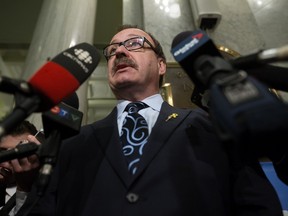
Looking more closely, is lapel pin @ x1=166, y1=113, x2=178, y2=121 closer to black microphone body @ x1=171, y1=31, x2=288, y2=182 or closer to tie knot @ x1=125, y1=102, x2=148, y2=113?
tie knot @ x1=125, y1=102, x2=148, y2=113

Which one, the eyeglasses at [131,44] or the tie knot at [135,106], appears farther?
the eyeglasses at [131,44]

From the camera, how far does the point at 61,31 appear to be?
90.9 inches

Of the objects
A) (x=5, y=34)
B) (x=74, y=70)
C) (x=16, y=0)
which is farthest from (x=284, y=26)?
(x=5, y=34)

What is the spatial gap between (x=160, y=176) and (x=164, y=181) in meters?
0.02

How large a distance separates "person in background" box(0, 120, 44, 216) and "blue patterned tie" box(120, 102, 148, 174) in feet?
0.90

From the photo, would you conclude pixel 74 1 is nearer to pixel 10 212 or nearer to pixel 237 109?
pixel 10 212

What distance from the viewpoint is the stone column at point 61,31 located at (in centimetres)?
218

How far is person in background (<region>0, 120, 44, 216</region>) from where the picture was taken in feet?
2.69

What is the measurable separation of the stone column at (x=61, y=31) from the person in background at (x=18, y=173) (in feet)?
1.92

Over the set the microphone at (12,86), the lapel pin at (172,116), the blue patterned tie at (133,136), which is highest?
the microphone at (12,86)

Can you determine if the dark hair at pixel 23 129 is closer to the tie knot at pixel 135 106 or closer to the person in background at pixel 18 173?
the person in background at pixel 18 173

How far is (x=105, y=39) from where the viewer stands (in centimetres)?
604

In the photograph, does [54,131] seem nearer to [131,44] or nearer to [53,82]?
[53,82]

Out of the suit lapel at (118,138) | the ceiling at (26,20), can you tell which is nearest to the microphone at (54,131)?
the suit lapel at (118,138)
